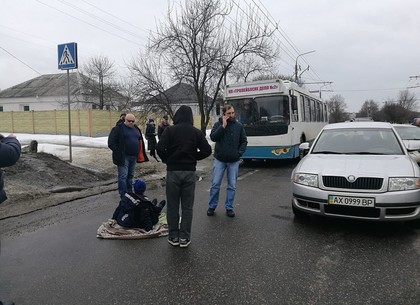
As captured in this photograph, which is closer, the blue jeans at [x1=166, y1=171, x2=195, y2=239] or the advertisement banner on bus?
the blue jeans at [x1=166, y1=171, x2=195, y2=239]

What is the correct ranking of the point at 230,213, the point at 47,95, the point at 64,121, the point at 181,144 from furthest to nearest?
1. the point at 47,95
2. the point at 64,121
3. the point at 230,213
4. the point at 181,144

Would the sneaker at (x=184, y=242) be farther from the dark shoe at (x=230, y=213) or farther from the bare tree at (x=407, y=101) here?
the bare tree at (x=407, y=101)

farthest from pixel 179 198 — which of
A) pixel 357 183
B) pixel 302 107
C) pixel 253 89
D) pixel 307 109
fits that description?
pixel 307 109

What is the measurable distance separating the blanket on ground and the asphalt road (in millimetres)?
118

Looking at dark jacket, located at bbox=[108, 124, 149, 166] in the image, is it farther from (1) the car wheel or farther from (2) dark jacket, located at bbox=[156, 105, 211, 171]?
(1) the car wheel

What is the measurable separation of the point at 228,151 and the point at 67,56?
6.40 meters

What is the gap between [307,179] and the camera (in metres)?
5.04

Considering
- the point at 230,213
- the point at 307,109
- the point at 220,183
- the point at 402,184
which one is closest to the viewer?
the point at 402,184

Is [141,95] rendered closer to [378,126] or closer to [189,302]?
[378,126]

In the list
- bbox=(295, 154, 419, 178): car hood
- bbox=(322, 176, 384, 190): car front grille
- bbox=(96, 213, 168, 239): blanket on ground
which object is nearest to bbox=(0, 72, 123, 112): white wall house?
bbox=(96, 213, 168, 239): blanket on ground

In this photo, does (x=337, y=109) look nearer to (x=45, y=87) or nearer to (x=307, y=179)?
(x=45, y=87)

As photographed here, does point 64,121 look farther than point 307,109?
Yes

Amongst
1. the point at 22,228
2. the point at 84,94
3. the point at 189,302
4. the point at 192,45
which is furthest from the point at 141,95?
the point at 84,94

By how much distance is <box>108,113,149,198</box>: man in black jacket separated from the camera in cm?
679
